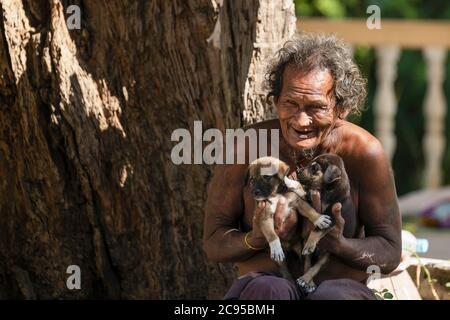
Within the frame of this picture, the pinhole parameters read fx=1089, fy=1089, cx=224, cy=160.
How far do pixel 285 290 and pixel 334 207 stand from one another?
30 centimetres

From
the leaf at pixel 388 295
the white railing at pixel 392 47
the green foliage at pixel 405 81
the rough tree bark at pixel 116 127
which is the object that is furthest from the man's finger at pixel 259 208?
the green foliage at pixel 405 81

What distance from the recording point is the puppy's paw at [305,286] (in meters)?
3.42

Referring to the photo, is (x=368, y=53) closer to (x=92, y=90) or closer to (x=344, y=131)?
(x=92, y=90)

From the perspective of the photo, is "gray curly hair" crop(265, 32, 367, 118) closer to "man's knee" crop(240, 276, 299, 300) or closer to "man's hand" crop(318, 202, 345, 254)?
"man's hand" crop(318, 202, 345, 254)

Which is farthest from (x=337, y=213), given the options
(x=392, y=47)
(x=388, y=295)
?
(x=392, y=47)

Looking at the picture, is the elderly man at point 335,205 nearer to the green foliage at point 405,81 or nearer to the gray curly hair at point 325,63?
the gray curly hair at point 325,63

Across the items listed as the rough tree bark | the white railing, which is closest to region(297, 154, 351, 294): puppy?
the rough tree bark

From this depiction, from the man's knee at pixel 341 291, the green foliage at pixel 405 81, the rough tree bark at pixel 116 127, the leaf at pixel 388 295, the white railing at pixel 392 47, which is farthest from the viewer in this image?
the green foliage at pixel 405 81

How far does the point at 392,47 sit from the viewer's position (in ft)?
25.1

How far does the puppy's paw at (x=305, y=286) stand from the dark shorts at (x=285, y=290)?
20 millimetres

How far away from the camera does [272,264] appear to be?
350 cm

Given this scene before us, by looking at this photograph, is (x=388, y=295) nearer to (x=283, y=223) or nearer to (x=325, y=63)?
(x=283, y=223)

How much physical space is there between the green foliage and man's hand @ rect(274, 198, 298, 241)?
17.4 feet
